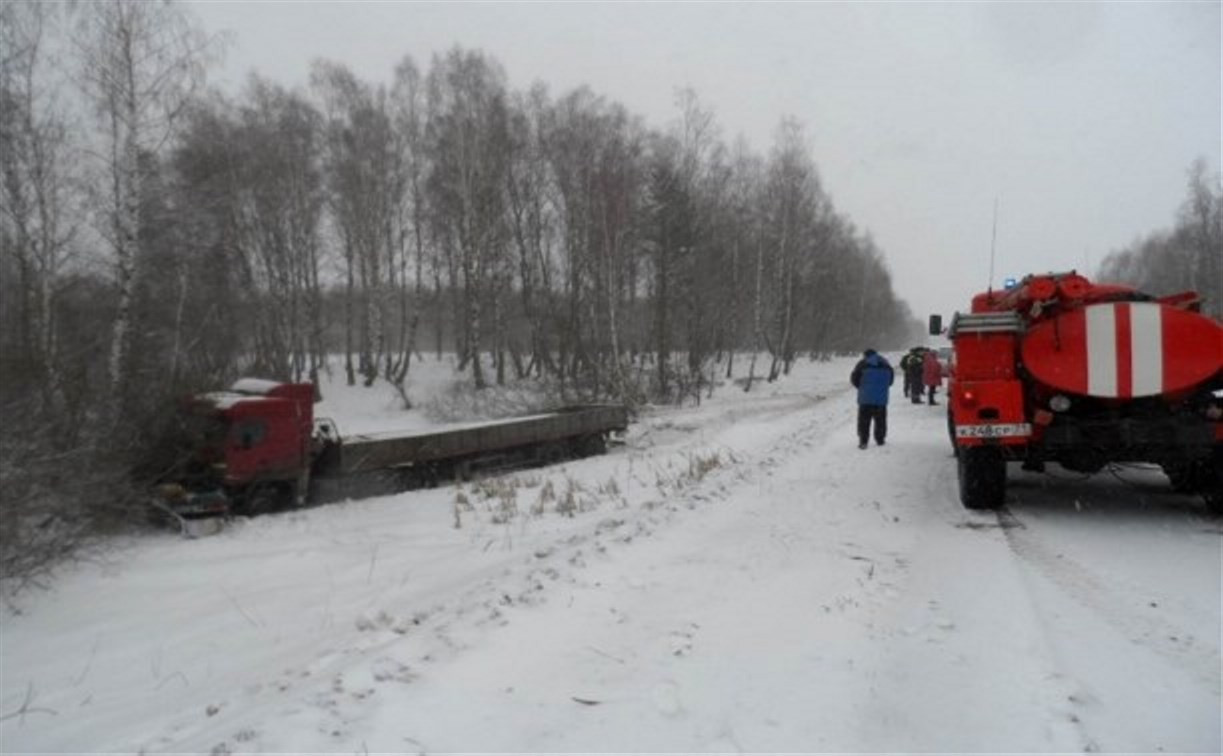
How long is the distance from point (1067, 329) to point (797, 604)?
4.16 m

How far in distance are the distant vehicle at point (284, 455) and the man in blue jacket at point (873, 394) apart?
6.01 metres

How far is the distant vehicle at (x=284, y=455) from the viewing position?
456 inches

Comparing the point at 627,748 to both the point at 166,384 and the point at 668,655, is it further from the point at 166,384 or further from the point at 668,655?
the point at 166,384

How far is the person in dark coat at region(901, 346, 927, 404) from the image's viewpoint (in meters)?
23.5

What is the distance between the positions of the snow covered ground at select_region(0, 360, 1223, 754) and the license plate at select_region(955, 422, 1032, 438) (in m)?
0.78

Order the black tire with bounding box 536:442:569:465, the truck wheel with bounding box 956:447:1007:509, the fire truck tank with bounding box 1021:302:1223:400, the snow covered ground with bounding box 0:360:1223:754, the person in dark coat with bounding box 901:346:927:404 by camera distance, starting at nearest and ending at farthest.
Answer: the snow covered ground with bounding box 0:360:1223:754, the fire truck tank with bounding box 1021:302:1223:400, the truck wheel with bounding box 956:447:1007:509, the black tire with bounding box 536:442:569:465, the person in dark coat with bounding box 901:346:927:404

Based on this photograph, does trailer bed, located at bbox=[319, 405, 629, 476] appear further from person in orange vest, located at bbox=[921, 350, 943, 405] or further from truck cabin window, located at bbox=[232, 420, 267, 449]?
person in orange vest, located at bbox=[921, 350, 943, 405]

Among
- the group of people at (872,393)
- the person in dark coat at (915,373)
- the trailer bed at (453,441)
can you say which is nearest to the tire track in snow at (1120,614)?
the group of people at (872,393)

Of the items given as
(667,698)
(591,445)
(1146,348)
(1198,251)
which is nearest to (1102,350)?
(1146,348)

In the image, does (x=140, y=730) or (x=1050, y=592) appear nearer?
(x=140, y=730)

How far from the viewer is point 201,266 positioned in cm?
2723

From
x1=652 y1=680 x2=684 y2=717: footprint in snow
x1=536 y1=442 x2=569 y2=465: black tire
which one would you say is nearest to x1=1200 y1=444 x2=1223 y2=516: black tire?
x1=652 y1=680 x2=684 y2=717: footprint in snow

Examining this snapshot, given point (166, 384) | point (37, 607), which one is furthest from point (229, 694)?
point (166, 384)

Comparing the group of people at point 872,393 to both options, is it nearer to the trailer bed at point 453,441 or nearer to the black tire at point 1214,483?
the black tire at point 1214,483
